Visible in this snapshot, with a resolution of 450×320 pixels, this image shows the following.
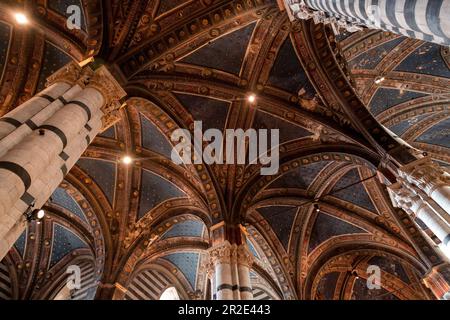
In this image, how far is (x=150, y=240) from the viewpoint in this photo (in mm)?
12031

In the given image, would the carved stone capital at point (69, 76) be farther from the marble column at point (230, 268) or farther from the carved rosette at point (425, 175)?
the carved rosette at point (425, 175)

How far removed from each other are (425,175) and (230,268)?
16.0ft

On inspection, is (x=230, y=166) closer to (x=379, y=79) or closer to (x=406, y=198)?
(x=406, y=198)

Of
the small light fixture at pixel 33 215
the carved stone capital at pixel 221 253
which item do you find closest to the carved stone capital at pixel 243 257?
the carved stone capital at pixel 221 253

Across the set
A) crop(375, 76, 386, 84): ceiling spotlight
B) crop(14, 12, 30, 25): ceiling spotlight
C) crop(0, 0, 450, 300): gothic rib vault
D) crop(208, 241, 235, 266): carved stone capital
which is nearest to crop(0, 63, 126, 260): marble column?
crop(0, 0, 450, 300): gothic rib vault

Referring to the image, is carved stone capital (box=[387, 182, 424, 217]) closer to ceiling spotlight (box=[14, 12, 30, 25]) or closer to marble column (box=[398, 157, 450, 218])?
marble column (box=[398, 157, 450, 218])

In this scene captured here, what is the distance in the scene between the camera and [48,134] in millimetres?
5121

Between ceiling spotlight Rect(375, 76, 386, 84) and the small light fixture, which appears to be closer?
the small light fixture

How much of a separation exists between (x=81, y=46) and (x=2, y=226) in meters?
6.16

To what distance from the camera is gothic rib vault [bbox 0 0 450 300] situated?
9.25 metres

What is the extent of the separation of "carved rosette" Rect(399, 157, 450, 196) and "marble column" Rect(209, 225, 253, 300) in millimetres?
4312

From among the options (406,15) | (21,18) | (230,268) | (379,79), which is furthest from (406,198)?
(21,18)

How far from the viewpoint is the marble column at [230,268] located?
7.83 metres
